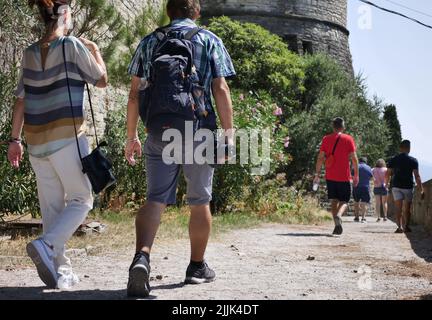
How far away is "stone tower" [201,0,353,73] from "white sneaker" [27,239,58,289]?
24.6 meters

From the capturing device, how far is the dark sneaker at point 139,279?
3795 millimetres

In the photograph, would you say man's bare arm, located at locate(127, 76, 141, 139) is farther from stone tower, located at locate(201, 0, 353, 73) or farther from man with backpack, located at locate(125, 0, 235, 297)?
stone tower, located at locate(201, 0, 353, 73)

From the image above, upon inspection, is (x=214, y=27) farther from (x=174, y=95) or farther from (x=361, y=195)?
(x=174, y=95)

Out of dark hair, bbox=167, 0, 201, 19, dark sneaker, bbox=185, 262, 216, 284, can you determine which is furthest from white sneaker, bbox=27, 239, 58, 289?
dark hair, bbox=167, 0, 201, 19

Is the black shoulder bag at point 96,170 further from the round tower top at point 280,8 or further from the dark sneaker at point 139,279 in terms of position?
the round tower top at point 280,8

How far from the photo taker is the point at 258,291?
4266mm

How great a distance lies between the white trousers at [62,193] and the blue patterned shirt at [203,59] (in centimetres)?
54

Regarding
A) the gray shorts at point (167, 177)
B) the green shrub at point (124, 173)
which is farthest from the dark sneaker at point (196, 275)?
the green shrub at point (124, 173)

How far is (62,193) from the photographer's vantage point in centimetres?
433

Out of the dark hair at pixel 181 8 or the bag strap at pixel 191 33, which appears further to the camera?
the dark hair at pixel 181 8

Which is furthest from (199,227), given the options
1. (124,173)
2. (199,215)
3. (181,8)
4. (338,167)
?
(124,173)

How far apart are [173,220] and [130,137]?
444 cm

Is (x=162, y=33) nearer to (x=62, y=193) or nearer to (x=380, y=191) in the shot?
(x=62, y=193)
